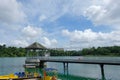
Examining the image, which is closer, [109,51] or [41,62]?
[41,62]

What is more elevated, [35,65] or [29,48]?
[29,48]

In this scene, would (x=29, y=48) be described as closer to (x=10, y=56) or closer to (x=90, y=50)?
(x=90, y=50)

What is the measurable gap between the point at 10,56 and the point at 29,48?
3460 inches

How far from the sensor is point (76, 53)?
11519cm

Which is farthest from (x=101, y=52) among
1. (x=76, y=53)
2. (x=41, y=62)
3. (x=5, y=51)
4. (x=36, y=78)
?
(x=36, y=78)

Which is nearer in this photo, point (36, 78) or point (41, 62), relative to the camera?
point (36, 78)

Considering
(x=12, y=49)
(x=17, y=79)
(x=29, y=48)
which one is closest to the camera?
(x=17, y=79)

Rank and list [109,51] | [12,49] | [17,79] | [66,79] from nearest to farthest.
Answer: [17,79] < [66,79] < [109,51] < [12,49]

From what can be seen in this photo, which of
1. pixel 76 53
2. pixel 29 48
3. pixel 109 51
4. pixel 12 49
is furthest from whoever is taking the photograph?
pixel 12 49

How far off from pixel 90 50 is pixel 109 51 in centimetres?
1213

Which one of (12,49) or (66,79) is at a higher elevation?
(12,49)

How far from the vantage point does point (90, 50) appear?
107875 mm

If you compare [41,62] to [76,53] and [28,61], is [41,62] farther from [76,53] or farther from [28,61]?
[76,53]

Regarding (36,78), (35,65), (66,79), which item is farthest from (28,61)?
(36,78)
